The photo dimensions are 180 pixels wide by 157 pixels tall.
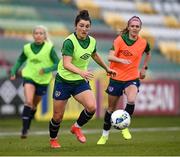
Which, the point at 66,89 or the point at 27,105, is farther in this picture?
the point at 27,105

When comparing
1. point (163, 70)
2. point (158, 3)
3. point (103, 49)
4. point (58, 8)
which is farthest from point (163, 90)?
point (158, 3)

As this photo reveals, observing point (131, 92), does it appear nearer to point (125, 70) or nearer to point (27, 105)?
point (125, 70)

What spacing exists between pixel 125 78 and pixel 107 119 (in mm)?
891

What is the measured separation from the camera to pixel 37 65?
16250 millimetres

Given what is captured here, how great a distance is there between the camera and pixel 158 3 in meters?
39.3

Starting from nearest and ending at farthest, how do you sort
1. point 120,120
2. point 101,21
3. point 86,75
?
point 86,75 < point 120,120 < point 101,21

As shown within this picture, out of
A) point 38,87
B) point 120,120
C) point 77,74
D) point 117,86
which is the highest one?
point 77,74

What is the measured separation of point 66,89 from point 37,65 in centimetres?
439

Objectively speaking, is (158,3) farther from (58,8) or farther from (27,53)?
(27,53)

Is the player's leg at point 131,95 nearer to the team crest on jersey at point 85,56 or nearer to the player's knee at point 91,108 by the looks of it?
the player's knee at point 91,108

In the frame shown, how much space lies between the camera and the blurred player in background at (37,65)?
15859mm

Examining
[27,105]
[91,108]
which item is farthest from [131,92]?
[27,105]

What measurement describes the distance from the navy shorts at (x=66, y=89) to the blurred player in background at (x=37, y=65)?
3875mm

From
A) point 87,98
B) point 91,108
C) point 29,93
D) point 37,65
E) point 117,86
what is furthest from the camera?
point 37,65
